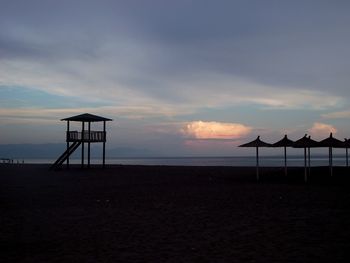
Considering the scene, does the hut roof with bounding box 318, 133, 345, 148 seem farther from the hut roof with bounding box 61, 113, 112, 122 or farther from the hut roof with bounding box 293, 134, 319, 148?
the hut roof with bounding box 61, 113, 112, 122

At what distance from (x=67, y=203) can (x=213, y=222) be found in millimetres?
5959

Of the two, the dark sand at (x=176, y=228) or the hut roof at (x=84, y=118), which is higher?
the hut roof at (x=84, y=118)

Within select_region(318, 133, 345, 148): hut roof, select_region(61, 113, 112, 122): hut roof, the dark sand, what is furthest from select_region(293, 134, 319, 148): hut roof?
select_region(61, 113, 112, 122): hut roof

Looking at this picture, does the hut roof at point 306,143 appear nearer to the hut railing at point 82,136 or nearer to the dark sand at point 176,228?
the dark sand at point 176,228

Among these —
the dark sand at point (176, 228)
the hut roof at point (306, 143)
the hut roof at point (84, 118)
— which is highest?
the hut roof at point (84, 118)

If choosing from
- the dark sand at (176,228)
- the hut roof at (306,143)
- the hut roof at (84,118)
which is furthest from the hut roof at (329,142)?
the hut roof at (84,118)

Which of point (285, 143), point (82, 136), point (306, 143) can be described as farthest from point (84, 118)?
point (306, 143)

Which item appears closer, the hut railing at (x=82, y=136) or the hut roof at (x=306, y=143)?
the hut roof at (x=306, y=143)

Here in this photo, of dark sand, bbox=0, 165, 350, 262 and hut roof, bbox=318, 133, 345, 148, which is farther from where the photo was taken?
hut roof, bbox=318, 133, 345, 148

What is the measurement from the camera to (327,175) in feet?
84.3

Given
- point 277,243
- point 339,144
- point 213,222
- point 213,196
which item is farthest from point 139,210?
point 339,144

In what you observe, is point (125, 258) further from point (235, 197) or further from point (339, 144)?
point (339, 144)

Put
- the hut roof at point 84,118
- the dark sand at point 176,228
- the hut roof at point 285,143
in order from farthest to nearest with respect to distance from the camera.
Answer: the hut roof at point 84,118 < the hut roof at point 285,143 < the dark sand at point 176,228

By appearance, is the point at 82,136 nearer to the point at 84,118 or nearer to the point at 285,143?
the point at 84,118
